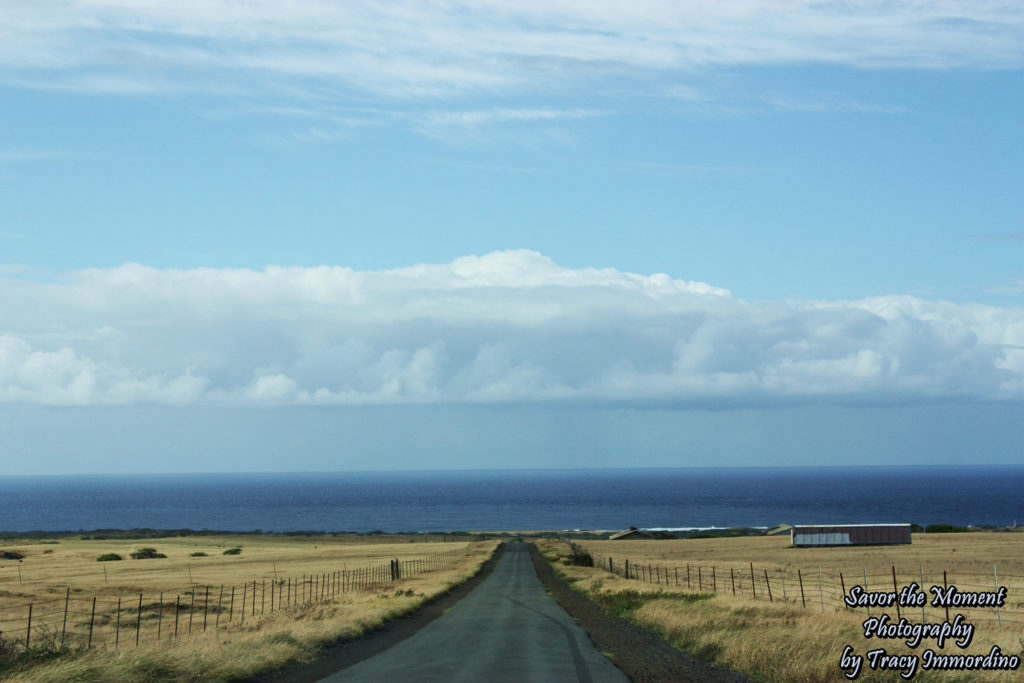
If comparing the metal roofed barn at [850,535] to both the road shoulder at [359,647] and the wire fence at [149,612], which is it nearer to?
the wire fence at [149,612]

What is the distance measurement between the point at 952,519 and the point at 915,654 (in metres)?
173

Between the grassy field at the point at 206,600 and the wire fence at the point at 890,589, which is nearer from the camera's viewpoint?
the grassy field at the point at 206,600

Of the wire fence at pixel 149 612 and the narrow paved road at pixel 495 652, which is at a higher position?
the narrow paved road at pixel 495 652

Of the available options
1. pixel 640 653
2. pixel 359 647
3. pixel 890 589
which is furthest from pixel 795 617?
pixel 890 589

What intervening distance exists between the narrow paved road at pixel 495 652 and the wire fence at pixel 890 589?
7.23 meters

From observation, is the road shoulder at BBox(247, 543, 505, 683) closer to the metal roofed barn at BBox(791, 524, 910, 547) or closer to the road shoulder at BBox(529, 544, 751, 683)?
the road shoulder at BBox(529, 544, 751, 683)

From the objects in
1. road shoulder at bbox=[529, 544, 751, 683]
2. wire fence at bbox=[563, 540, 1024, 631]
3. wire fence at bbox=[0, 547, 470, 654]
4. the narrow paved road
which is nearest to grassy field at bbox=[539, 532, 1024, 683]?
wire fence at bbox=[563, 540, 1024, 631]

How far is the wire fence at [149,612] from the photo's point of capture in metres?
28.0

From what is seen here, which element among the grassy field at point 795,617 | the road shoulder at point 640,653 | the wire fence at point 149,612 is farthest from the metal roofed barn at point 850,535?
the road shoulder at point 640,653

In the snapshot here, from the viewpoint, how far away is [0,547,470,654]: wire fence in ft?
91.9

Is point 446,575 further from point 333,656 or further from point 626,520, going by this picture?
point 626,520

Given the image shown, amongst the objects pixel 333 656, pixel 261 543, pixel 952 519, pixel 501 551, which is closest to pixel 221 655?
pixel 333 656

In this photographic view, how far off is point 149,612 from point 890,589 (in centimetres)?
3383

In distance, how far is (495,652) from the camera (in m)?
21.5
